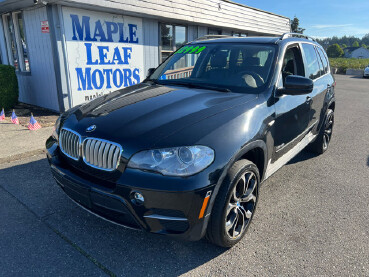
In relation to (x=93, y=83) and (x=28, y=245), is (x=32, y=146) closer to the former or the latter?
(x=28, y=245)

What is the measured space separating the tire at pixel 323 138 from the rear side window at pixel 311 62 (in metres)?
0.86

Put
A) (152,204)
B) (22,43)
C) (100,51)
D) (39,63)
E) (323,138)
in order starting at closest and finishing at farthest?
(152,204), (323,138), (39,63), (100,51), (22,43)

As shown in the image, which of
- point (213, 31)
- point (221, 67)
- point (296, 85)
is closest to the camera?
point (296, 85)

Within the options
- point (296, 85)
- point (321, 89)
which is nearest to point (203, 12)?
point (321, 89)

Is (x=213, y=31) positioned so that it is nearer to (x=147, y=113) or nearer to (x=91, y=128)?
(x=147, y=113)

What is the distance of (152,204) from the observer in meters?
2.02

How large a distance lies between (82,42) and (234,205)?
6519 millimetres

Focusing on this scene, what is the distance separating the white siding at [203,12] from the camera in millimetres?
7670

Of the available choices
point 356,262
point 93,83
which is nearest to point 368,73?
point 93,83

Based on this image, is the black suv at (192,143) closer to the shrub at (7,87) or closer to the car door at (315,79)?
the car door at (315,79)

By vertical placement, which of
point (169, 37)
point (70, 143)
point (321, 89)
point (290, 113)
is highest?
point (169, 37)

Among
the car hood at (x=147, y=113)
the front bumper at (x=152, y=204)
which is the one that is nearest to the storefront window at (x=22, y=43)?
the car hood at (x=147, y=113)

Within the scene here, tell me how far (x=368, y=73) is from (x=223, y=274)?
1193 inches

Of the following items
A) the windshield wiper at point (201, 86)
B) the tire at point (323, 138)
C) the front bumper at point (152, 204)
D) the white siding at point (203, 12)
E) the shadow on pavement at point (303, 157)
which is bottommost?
the shadow on pavement at point (303, 157)
